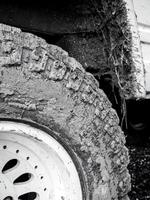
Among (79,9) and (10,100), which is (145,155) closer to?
(79,9)

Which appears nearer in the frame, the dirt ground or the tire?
the tire

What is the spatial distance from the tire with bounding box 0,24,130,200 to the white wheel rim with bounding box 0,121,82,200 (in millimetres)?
35

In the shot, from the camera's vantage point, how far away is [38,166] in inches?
45.9

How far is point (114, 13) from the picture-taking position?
141 centimetres

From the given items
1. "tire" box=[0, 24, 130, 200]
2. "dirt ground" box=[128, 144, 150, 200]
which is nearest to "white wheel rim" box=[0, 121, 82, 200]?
"tire" box=[0, 24, 130, 200]

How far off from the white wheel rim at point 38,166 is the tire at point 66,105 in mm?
35

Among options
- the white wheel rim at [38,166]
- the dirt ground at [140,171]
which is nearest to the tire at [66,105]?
the white wheel rim at [38,166]

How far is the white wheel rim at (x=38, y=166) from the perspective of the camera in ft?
3.58

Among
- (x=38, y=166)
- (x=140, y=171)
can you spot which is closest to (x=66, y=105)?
(x=38, y=166)

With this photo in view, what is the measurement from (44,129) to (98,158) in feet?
0.81

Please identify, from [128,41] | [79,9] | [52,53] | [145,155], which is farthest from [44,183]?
[145,155]

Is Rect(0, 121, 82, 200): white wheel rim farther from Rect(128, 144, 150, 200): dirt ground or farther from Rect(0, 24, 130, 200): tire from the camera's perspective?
Rect(128, 144, 150, 200): dirt ground

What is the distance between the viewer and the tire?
106 cm

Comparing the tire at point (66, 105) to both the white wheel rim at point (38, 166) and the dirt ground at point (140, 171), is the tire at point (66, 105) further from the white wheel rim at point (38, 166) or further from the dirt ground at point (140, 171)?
the dirt ground at point (140, 171)
